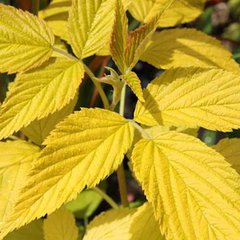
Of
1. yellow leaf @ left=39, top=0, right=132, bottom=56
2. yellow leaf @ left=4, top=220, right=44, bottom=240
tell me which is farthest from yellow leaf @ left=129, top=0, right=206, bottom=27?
yellow leaf @ left=4, top=220, right=44, bottom=240

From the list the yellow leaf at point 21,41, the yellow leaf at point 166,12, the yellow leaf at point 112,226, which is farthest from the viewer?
the yellow leaf at point 166,12

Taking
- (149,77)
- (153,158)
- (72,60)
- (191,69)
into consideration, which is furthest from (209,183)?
(149,77)

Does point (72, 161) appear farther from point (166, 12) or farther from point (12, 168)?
point (166, 12)

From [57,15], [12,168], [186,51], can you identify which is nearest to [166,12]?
[186,51]

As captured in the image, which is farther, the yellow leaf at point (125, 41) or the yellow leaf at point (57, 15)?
the yellow leaf at point (57, 15)

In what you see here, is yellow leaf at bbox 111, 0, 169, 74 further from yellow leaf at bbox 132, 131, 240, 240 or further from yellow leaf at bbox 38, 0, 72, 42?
yellow leaf at bbox 38, 0, 72, 42

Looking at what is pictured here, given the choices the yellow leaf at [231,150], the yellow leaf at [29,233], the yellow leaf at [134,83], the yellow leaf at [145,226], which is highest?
the yellow leaf at [134,83]

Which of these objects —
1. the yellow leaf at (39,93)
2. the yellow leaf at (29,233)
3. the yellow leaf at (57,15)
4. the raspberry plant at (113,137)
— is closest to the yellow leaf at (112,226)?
the raspberry plant at (113,137)

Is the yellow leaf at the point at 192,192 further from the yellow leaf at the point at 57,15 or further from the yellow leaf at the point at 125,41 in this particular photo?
the yellow leaf at the point at 57,15
